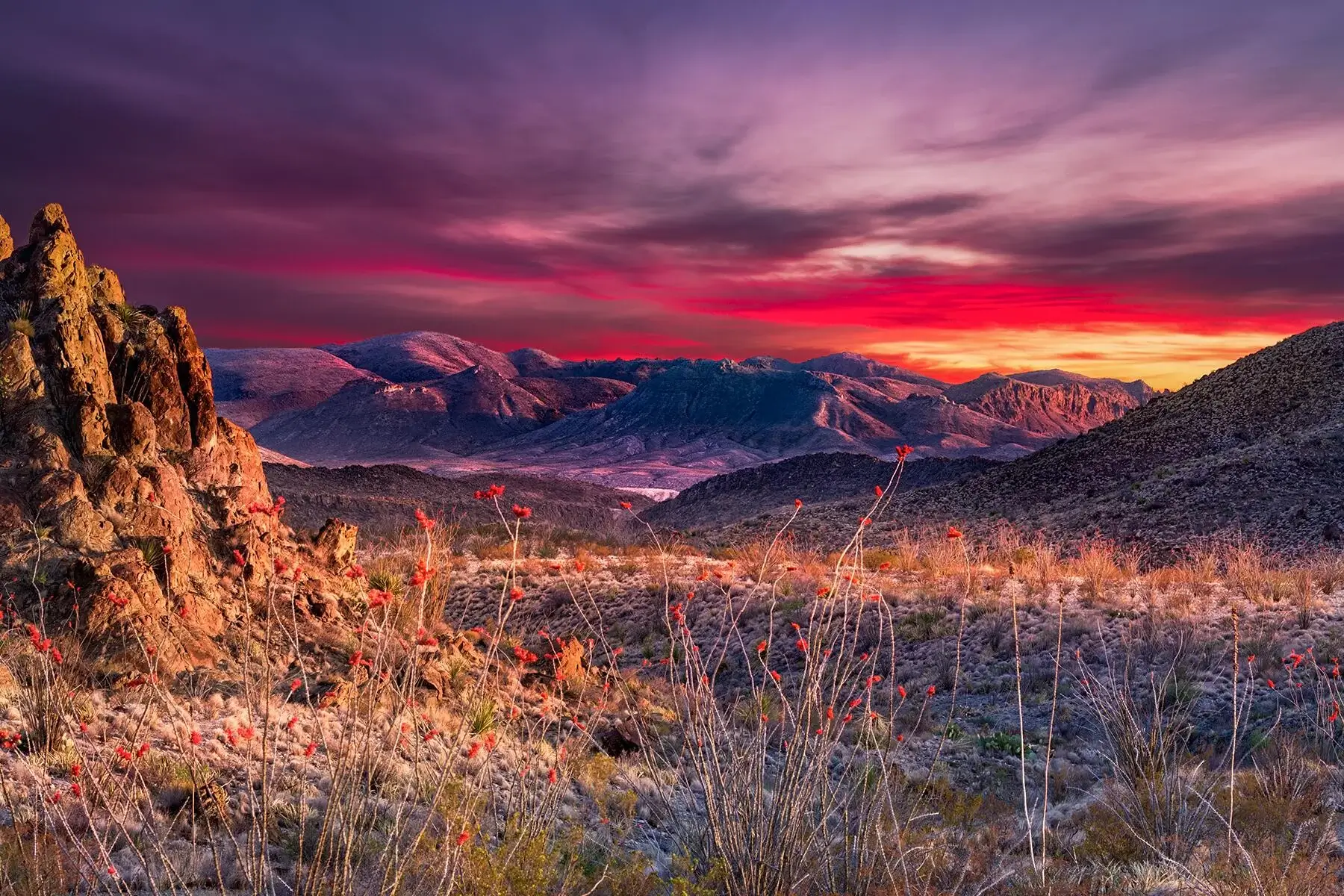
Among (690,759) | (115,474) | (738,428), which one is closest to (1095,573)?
(690,759)

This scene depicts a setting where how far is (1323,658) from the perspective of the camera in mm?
8734

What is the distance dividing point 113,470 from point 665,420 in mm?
134454

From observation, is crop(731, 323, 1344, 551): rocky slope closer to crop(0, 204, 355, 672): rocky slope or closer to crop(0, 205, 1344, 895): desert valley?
crop(0, 205, 1344, 895): desert valley

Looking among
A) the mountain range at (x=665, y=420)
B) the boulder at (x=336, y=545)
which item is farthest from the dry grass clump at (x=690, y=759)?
the mountain range at (x=665, y=420)

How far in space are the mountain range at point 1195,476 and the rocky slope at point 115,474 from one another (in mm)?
21762

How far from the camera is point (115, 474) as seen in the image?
7.53 meters

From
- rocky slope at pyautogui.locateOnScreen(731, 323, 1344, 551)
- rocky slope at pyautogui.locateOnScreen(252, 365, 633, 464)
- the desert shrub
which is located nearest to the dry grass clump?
the desert shrub

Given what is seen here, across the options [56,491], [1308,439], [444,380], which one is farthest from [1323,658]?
[444,380]

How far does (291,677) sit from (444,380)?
159 m

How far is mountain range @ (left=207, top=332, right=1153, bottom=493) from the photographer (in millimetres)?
123125

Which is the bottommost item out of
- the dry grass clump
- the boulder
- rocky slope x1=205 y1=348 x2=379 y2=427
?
the dry grass clump

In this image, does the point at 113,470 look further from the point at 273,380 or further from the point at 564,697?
the point at 273,380

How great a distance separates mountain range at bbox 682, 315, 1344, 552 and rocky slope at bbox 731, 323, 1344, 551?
0.21ft

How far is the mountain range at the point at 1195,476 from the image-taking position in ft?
77.9
